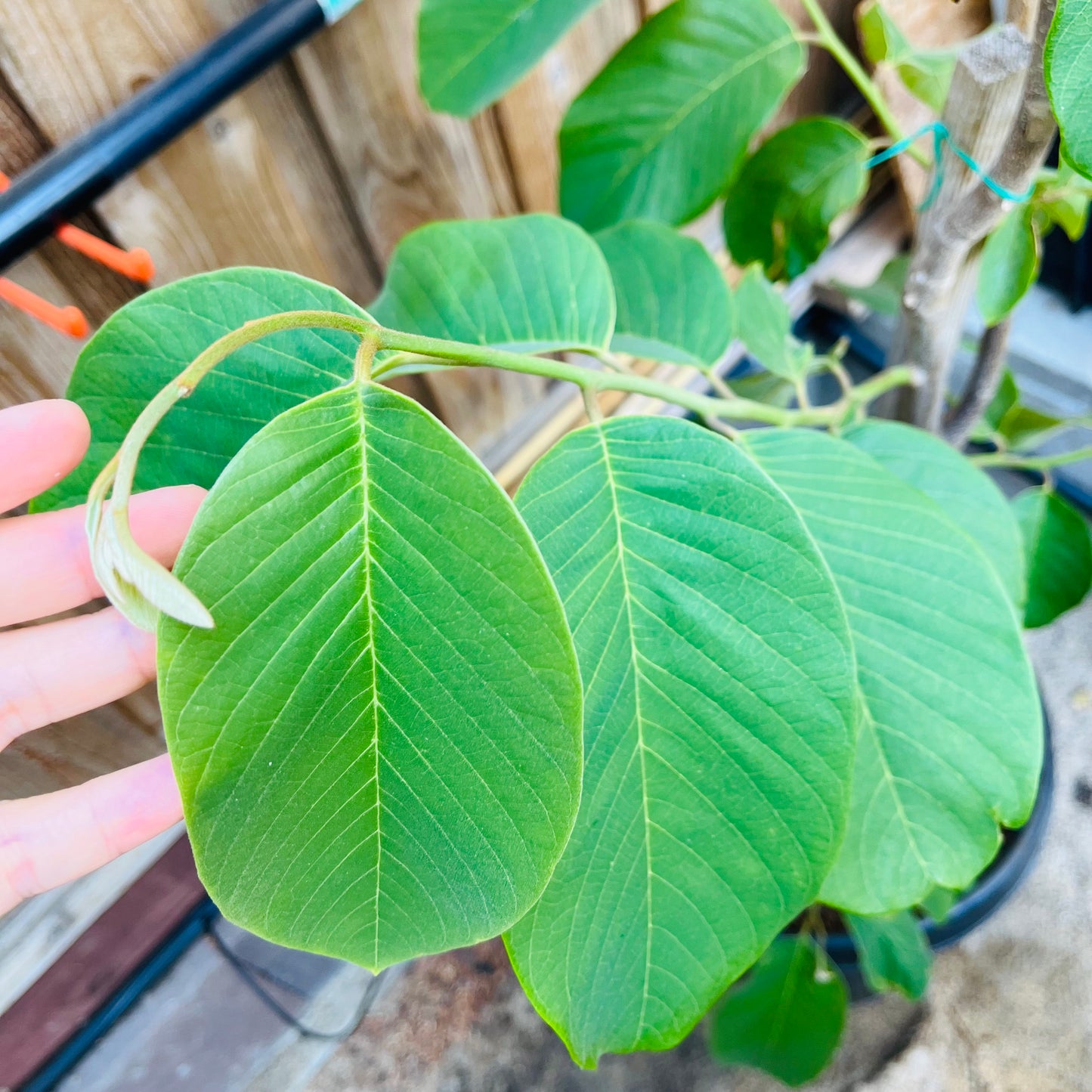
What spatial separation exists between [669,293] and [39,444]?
0.46 metres

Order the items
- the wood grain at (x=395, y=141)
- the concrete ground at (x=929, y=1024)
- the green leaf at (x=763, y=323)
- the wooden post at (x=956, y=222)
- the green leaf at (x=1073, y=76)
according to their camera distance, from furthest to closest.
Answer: the concrete ground at (x=929, y=1024)
the wood grain at (x=395, y=141)
the green leaf at (x=763, y=323)
the wooden post at (x=956, y=222)
the green leaf at (x=1073, y=76)

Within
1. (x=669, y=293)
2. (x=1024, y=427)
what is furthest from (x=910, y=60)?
(x=1024, y=427)

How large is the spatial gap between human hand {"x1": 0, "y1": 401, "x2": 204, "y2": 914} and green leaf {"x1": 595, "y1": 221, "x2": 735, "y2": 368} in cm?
38

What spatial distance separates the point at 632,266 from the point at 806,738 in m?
0.42

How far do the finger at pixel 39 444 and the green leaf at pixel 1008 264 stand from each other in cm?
58

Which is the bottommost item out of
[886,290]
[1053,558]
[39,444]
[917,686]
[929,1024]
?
[929,1024]

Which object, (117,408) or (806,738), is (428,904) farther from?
(117,408)

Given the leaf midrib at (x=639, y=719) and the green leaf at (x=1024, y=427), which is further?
the green leaf at (x=1024, y=427)

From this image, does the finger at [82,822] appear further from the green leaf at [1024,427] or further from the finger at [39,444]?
the green leaf at [1024,427]

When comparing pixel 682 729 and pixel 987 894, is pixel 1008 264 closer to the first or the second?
pixel 682 729

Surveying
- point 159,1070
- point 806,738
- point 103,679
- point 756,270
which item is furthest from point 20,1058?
point 756,270

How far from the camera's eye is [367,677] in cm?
35

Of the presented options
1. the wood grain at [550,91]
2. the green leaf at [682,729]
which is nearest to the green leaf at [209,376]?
the green leaf at [682,729]

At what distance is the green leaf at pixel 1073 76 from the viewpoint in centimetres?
33
